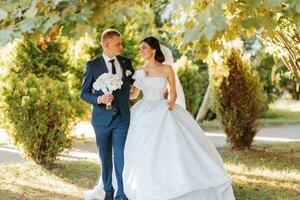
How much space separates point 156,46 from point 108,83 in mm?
863

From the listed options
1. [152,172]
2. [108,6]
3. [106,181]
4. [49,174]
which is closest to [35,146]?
[49,174]

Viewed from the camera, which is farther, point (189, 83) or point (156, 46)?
point (189, 83)

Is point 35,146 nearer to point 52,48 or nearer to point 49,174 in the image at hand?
point 49,174

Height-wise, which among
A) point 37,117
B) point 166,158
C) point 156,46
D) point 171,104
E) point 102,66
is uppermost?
point 156,46

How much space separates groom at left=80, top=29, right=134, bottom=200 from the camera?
21.7ft

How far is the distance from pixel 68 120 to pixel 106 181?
336cm

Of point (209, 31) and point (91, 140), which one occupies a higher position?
point (209, 31)

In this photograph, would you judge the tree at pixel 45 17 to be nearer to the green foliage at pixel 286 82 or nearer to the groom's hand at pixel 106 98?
the groom's hand at pixel 106 98

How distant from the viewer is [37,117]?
9.77 metres

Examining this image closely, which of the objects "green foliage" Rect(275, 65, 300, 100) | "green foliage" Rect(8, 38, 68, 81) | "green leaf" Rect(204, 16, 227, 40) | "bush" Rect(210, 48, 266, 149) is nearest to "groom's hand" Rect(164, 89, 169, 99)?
"green leaf" Rect(204, 16, 227, 40)

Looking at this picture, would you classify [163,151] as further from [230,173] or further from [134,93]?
[230,173]

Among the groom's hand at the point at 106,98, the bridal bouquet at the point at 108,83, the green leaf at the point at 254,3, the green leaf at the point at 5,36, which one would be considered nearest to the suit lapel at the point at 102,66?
the bridal bouquet at the point at 108,83

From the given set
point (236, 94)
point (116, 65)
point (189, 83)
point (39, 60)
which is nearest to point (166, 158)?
point (116, 65)

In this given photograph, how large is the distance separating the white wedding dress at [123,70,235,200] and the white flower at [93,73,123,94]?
54cm
